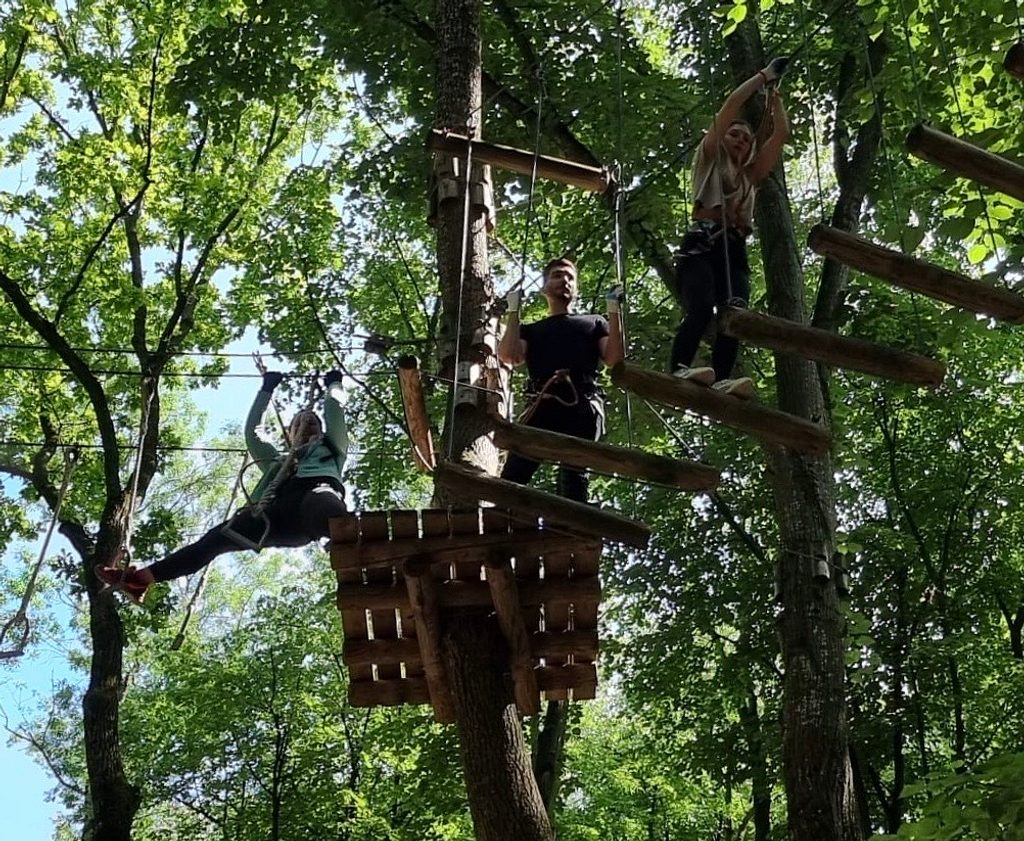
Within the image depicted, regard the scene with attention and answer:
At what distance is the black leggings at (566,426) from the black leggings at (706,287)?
53 cm

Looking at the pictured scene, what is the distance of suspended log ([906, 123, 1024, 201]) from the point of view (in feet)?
10.5

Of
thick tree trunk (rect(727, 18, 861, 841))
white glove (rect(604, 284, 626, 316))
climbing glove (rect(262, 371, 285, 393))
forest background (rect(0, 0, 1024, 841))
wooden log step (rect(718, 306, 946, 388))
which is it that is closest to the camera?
wooden log step (rect(718, 306, 946, 388))

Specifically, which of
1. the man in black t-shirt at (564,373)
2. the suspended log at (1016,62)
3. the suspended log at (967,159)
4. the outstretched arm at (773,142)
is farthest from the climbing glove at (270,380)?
the suspended log at (1016,62)

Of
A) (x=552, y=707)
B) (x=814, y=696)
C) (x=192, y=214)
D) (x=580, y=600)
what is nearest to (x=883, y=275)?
(x=580, y=600)

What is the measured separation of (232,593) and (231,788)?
29.5ft

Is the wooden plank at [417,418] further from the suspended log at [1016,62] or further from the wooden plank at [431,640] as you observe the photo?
the suspended log at [1016,62]

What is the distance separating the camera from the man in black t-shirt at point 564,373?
4668mm

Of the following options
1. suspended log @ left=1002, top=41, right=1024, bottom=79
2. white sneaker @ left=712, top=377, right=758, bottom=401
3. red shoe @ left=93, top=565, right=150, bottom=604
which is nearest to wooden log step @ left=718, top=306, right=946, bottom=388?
white sneaker @ left=712, top=377, right=758, bottom=401

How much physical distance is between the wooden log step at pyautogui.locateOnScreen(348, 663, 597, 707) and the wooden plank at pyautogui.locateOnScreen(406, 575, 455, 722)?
4.1 inches

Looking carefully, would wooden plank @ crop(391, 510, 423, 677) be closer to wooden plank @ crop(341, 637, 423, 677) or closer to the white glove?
wooden plank @ crop(341, 637, 423, 677)

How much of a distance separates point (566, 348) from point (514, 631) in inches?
48.0

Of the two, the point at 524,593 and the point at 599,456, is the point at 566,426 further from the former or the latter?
the point at 599,456

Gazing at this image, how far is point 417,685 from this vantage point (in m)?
4.68

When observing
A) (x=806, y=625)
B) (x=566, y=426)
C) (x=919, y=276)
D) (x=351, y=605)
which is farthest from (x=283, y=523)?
(x=919, y=276)
